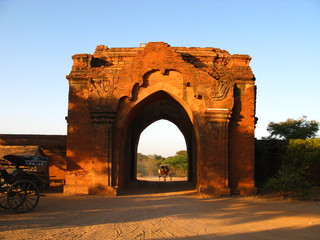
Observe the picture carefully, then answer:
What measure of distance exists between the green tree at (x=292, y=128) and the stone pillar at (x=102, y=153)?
50.6 ft

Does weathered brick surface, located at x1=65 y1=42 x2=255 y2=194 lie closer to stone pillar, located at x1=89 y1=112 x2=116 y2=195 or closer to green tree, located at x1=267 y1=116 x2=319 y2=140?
stone pillar, located at x1=89 y1=112 x2=116 y2=195

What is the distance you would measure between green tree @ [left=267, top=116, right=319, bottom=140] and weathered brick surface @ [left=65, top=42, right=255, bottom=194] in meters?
12.3

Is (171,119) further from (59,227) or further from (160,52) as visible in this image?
(59,227)

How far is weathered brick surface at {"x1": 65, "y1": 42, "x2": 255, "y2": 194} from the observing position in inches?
526

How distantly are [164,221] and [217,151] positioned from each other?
5981mm

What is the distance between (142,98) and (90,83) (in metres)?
2.22

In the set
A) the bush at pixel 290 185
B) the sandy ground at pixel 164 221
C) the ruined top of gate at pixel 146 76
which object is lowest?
the sandy ground at pixel 164 221

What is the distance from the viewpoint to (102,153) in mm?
13461

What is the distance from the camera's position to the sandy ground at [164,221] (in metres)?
6.37

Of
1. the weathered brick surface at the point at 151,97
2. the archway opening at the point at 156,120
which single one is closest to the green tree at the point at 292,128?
the archway opening at the point at 156,120

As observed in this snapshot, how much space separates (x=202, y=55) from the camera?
1644 cm

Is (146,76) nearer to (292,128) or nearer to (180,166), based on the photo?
(292,128)

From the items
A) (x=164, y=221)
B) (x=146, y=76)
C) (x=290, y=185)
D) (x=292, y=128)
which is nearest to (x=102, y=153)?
(x=146, y=76)

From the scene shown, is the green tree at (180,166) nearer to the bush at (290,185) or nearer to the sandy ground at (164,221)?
the bush at (290,185)
